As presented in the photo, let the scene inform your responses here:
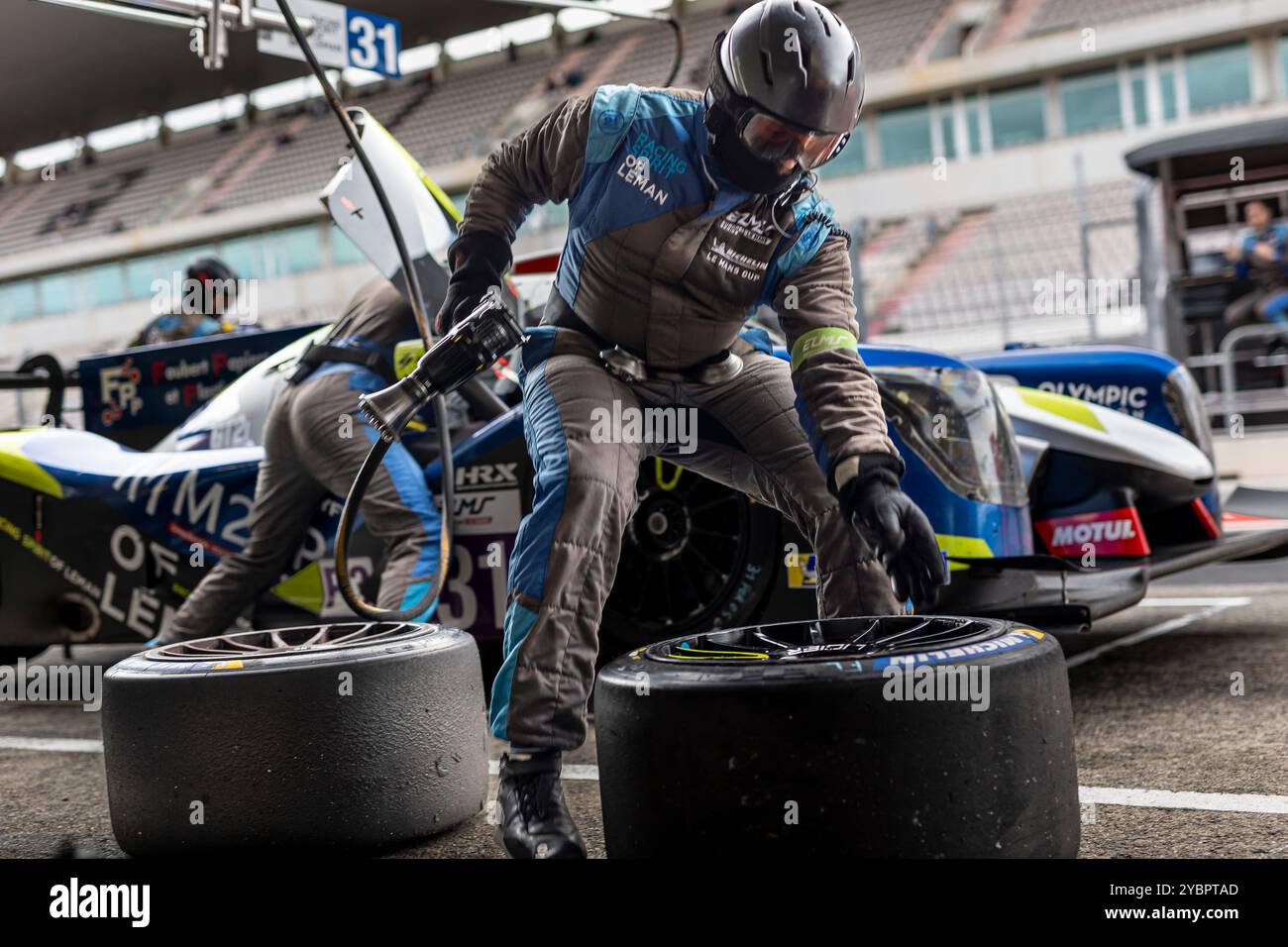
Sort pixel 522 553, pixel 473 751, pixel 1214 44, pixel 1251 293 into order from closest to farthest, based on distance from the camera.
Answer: pixel 522 553 → pixel 473 751 → pixel 1251 293 → pixel 1214 44

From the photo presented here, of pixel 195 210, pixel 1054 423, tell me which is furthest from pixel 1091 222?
pixel 195 210

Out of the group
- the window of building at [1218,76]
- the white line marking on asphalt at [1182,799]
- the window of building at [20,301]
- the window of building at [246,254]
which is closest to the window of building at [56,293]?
the window of building at [20,301]

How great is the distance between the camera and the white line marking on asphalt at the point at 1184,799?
2.82 m

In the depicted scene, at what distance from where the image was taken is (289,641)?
3.35 metres

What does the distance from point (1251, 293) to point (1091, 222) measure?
1395 mm

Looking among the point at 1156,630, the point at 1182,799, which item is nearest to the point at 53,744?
the point at 1182,799

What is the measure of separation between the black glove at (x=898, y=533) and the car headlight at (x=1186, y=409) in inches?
115

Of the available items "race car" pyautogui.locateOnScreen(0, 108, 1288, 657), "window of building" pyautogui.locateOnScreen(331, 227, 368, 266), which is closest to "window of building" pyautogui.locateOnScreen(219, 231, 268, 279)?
"window of building" pyautogui.locateOnScreen(331, 227, 368, 266)

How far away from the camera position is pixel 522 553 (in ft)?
8.89

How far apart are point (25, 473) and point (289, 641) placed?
7.04 ft

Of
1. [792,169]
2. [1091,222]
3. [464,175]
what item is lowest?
[792,169]

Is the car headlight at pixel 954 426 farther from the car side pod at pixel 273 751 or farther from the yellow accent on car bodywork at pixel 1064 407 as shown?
the car side pod at pixel 273 751

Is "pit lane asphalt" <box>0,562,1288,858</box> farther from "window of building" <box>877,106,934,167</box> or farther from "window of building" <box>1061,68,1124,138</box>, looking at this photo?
"window of building" <box>877,106,934,167</box>
